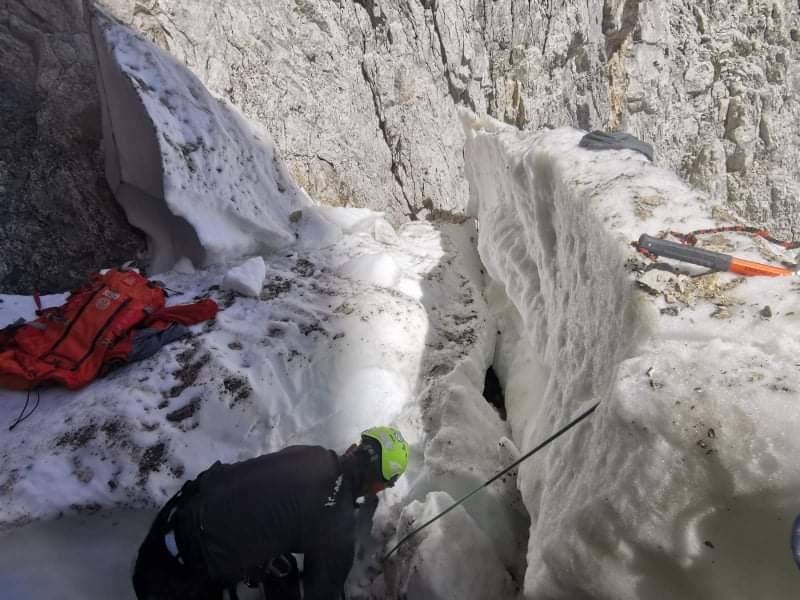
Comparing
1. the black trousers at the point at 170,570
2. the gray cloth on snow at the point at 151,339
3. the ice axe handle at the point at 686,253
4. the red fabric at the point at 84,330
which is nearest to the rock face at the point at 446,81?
the red fabric at the point at 84,330

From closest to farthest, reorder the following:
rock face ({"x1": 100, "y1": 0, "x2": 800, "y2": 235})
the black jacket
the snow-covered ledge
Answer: the snow-covered ledge < the black jacket < rock face ({"x1": 100, "y1": 0, "x2": 800, "y2": 235})

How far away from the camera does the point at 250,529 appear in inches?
66.4

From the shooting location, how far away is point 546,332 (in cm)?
250

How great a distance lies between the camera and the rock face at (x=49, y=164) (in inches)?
150

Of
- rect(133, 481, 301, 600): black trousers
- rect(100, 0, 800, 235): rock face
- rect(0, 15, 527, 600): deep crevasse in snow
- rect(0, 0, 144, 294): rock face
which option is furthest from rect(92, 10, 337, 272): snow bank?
rect(133, 481, 301, 600): black trousers

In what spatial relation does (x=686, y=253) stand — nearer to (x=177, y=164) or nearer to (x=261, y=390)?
(x=261, y=390)

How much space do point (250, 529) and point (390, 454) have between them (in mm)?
576

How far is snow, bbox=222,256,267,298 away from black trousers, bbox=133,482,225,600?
5.60ft

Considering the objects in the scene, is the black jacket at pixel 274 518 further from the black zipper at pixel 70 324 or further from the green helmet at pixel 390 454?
the black zipper at pixel 70 324

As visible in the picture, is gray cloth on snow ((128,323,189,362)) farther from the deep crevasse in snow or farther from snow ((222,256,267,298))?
snow ((222,256,267,298))

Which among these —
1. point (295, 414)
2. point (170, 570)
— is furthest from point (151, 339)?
point (170, 570)

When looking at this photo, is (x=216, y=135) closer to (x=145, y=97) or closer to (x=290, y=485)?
(x=145, y=97)

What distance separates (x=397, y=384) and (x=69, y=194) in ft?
10.7

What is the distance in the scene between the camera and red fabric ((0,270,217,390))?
2.45 m
